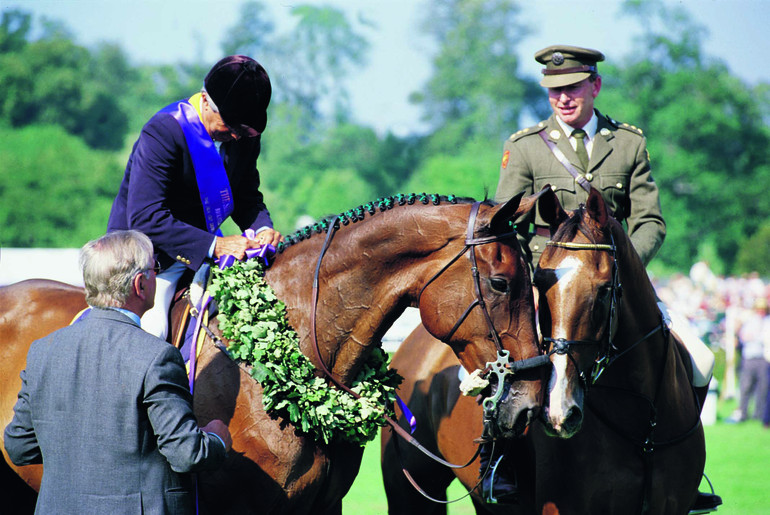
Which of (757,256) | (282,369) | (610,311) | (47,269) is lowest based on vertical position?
(282,369)

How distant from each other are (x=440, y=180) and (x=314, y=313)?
39100mm

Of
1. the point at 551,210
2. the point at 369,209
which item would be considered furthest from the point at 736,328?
the point at 369,209

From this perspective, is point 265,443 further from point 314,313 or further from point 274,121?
point 274,121

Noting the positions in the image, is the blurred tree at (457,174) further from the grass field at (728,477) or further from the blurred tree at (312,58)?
the grass field at (728,477)

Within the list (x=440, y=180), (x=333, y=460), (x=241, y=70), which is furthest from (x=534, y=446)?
(x=440, y=180)

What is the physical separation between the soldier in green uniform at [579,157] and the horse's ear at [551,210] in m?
0.59

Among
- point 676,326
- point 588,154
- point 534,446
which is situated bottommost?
point 534,446

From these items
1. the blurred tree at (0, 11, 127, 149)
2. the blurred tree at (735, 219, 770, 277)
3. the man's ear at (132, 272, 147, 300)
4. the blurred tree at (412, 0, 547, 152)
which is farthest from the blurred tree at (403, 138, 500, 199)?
the man's ear at (132, 272, 147, 300)

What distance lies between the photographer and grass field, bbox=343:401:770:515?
28.1 feet

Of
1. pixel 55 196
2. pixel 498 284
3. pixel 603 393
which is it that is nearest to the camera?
pixel 498 284

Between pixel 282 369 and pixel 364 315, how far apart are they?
0.48 metres

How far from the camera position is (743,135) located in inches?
1977

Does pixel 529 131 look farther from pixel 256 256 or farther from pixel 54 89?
pixel 54 89

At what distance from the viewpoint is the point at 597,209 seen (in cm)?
424
